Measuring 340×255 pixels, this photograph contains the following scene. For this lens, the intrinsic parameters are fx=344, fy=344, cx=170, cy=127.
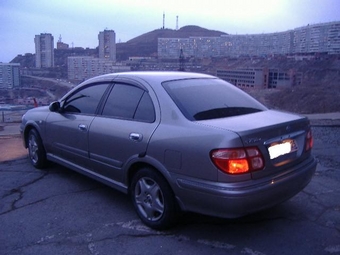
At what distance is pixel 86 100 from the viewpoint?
14.3 ft

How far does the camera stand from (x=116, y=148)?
11.9 feet

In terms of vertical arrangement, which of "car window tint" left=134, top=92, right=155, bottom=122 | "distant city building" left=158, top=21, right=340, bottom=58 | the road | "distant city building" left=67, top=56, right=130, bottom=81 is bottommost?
the road

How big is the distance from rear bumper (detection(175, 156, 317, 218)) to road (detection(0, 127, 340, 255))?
1.22ft

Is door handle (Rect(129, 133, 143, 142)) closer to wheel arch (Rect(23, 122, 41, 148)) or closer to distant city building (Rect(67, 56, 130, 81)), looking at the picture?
wheel arch (Rect(23, 122, 41, 148))

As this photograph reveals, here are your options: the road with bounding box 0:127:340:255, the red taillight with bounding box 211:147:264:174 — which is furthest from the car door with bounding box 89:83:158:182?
the red taillight with bounding box 211:147:264:174

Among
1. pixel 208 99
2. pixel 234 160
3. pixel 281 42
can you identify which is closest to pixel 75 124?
pixel 208 99

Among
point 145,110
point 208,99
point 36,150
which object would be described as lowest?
point 36,150

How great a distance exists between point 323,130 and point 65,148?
669 cm

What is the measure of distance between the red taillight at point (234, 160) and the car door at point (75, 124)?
1.89 meters

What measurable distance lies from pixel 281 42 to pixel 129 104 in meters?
71.5

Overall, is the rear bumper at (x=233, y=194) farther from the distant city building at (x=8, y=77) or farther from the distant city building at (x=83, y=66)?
the distant city building at (x=8, y=77)

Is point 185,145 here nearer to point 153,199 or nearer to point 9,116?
point 153,199

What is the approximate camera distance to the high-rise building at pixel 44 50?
33.7 meters

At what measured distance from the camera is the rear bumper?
8.94 feet
